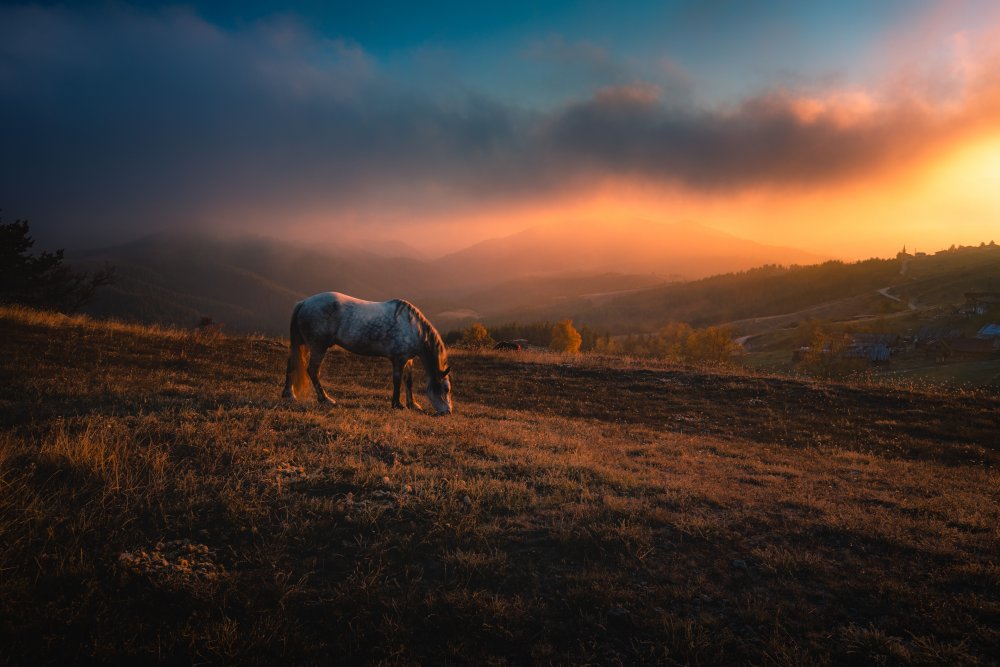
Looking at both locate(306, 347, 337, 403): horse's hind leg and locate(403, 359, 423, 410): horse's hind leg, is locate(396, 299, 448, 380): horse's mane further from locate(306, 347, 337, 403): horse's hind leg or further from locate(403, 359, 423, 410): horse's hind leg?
locate(306, 347, 337, 403): horse's hind leg

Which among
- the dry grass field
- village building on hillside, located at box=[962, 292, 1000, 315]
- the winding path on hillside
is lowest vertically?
the dry grass field

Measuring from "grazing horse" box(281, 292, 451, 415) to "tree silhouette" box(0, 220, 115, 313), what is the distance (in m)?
36.6

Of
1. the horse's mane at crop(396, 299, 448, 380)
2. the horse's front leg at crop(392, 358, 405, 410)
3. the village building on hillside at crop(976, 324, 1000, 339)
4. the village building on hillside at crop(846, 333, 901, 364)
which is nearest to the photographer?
the horse's front leg at crop(392, 358, 405, 410)

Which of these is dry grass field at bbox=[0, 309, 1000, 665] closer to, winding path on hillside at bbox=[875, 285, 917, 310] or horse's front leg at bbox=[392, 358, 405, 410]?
horse's front leg at bbox=[392, 358, 405, 410]

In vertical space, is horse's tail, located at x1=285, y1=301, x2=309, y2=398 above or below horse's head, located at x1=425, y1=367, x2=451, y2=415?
above

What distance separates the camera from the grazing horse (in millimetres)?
12078

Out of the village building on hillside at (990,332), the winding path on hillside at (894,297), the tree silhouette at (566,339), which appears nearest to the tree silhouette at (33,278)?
the tree silhouette at (566,339)

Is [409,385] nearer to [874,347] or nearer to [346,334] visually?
[346,334]

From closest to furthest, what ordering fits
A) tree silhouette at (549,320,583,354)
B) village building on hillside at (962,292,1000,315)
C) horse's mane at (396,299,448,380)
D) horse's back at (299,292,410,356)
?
horse's back at (299,292,410,356), horse's mane at (396,299,448,380), village building on hillside at (962,292,1000,315), tree silhouette at (549,320,583,354)

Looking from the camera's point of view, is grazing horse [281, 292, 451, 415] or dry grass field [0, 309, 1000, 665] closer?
dry grass field [0, 309, 1000, 665]

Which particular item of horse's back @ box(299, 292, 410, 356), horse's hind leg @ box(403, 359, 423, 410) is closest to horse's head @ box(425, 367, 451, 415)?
horse's hind leg @ box(403, 359, 423, 410)

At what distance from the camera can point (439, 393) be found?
13336 mm

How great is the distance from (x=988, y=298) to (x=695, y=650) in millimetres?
129315

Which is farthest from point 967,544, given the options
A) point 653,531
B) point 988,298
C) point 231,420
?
point 988,298
